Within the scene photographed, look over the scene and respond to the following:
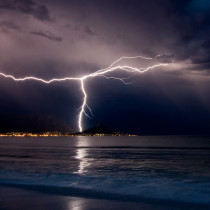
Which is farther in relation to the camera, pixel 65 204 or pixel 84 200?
pixel 84 200

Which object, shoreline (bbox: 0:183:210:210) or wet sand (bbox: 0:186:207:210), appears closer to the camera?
wet sand (bbox: 0:186:207:210)

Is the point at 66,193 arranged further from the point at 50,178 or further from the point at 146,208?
the point at 50,178

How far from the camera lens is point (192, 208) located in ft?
32.9

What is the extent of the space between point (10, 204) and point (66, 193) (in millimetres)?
Answer: 2808

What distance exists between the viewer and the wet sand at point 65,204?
9594 millimetres

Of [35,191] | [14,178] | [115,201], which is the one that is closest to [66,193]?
[35,191]

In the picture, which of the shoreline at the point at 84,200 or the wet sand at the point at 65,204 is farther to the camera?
the shoreline at the point at 84,200

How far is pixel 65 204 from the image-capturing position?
1003cm

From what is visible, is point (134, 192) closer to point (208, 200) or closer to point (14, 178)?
point (208, 200)

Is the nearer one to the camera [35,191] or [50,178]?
[35,191]

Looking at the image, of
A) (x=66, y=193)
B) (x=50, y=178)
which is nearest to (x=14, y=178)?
(x=50, y=178)

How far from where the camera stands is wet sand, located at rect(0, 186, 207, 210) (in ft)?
31.5

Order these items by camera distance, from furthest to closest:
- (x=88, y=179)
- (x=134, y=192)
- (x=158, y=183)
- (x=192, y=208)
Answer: (x=88, y=179) < (x=158, y=183) < (x=134, y=192) < (x=192, y=208)

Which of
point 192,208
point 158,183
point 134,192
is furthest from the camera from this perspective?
point 158,183
